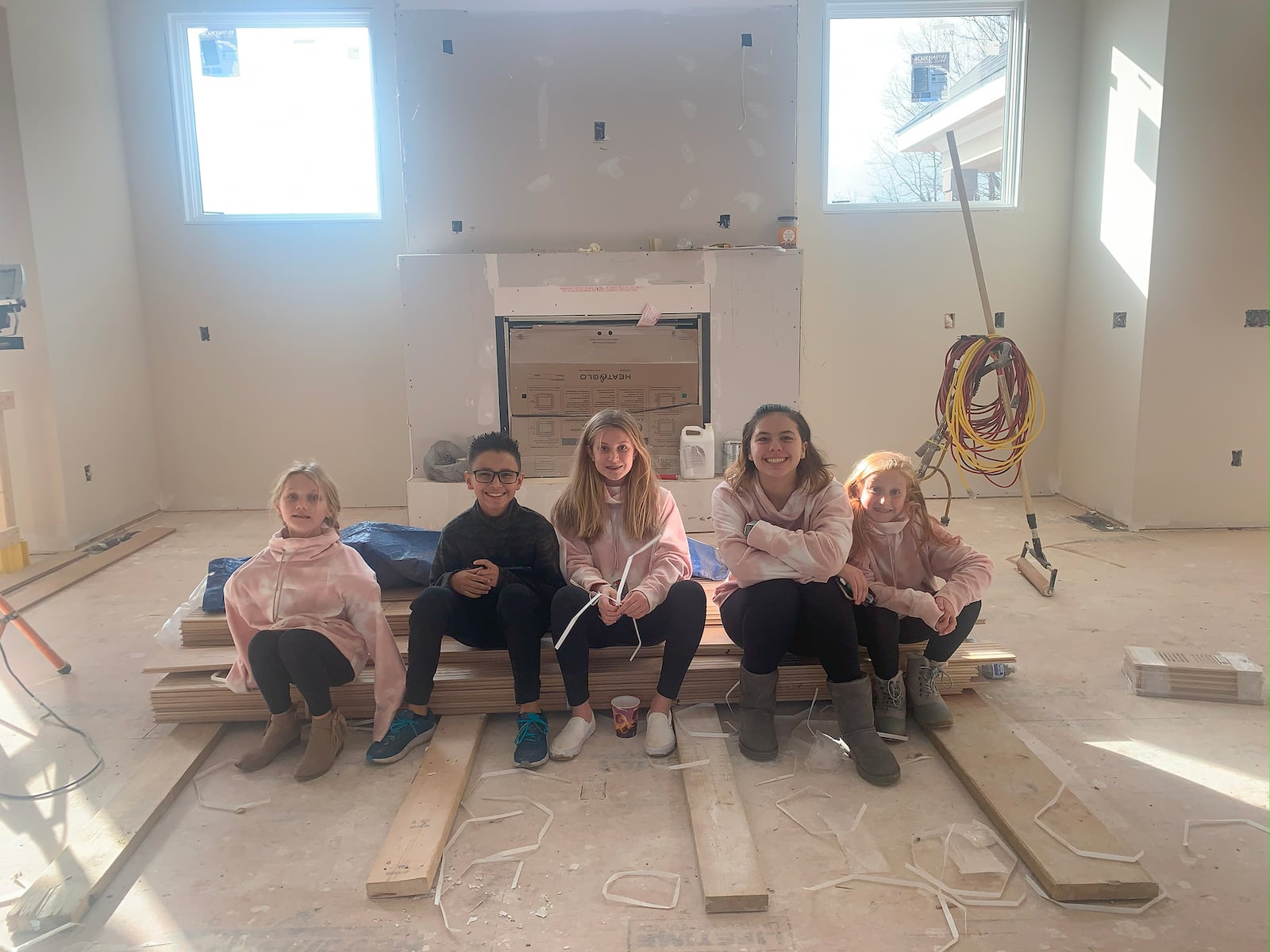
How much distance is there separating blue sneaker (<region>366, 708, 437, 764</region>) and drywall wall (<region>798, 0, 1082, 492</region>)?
3.39 m

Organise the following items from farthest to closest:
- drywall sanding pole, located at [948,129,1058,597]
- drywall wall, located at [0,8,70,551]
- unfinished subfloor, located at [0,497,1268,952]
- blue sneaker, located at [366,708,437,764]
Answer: drywall wall, located at [0,8,70,551] < drywall sanding pole, located at [948,129,1058,597] < blue sneaker, located at [366,708,437,764] < unfinished subfloor, located at [0,497,1268,952]

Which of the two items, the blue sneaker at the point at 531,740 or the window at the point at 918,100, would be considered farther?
the window at the point at 918,100

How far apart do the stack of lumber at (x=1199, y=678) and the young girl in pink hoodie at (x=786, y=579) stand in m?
0.98

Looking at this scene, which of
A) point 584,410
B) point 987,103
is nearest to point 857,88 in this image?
point 987,103

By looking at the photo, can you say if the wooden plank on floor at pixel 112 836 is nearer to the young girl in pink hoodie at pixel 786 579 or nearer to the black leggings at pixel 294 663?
the black leggings at pixel 294 663

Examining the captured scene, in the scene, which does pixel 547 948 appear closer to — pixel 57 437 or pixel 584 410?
pixel 584 410

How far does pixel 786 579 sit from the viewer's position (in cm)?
220

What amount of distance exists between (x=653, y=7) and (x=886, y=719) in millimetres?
3478

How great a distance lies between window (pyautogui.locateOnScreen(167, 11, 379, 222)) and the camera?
4828 mm

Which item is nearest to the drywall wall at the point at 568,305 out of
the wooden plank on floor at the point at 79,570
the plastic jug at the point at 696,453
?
the plastic jug at the point at 696,453

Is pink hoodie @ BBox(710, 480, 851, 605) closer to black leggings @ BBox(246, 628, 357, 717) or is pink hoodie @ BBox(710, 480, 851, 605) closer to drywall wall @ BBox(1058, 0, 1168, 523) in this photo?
black leggings @ BBox(246, 628, 357, 717)

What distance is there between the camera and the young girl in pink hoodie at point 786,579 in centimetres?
215

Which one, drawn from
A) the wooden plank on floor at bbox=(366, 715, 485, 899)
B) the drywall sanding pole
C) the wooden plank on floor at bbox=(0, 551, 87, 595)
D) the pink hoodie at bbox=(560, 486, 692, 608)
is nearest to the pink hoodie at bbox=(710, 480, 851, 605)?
the pink hoodie at bbox=(560, 486, 692, 608)

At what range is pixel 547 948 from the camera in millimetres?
1530
